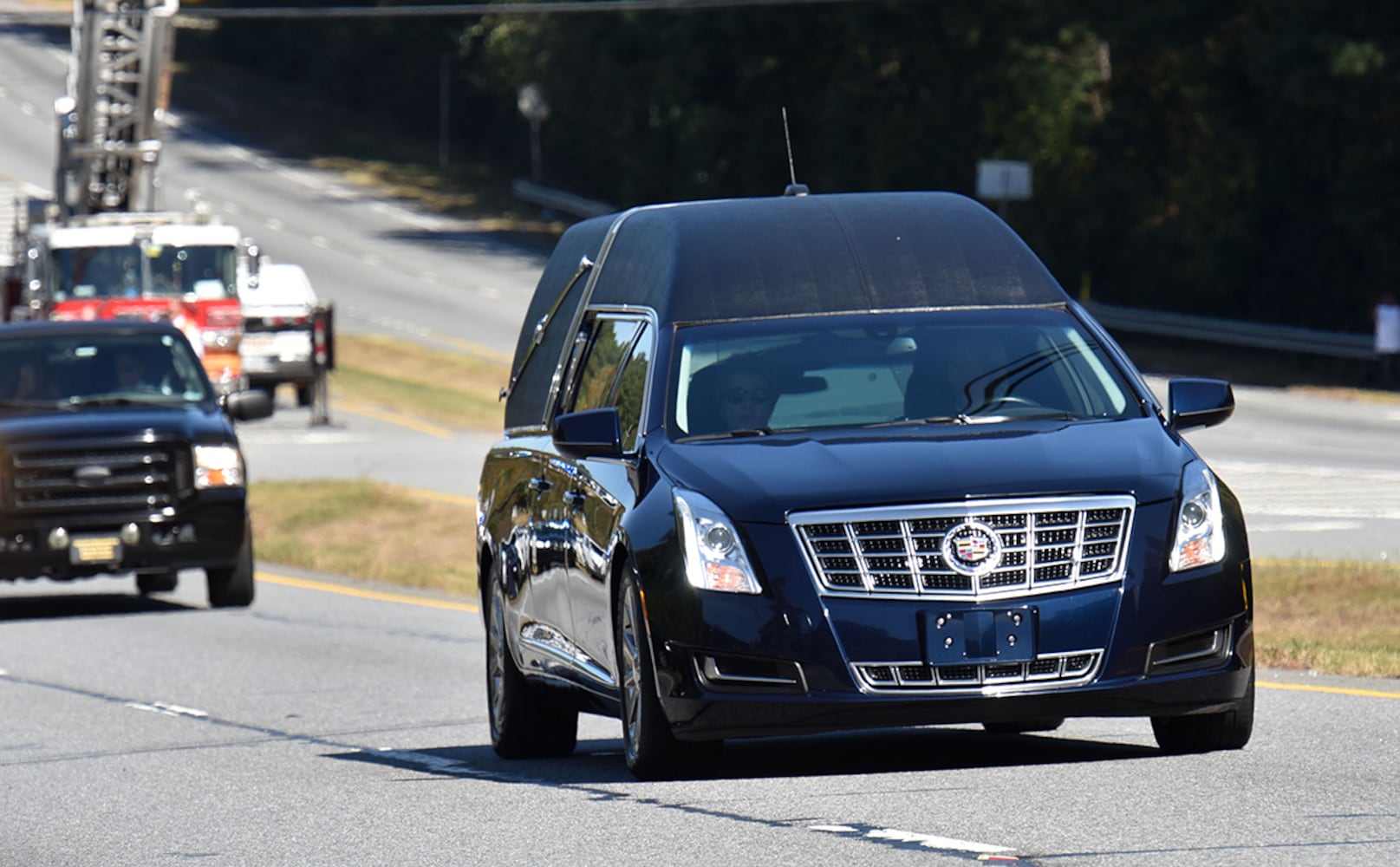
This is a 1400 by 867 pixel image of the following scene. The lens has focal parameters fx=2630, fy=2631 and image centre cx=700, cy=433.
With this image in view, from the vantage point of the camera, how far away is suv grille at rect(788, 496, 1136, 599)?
8.30 meters

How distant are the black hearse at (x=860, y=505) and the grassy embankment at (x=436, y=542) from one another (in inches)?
160

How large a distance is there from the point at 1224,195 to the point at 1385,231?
5580 millimetres

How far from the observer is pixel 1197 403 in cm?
930

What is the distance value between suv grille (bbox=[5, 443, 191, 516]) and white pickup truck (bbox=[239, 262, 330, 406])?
2107 cm

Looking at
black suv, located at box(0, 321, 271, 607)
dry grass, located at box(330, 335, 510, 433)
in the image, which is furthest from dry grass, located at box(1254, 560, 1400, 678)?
dry grass, located at box(330, 335, 510, 433)

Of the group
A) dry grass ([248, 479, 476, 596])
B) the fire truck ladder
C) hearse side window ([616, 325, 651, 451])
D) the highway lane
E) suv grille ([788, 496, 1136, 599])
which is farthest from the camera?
the fire truck ladder

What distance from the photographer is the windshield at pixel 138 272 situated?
34.0 meters

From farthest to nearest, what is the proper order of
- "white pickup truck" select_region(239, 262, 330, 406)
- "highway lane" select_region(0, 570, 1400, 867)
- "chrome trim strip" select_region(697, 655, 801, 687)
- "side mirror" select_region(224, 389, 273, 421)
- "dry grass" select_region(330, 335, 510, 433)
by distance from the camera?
"dry grass" select_region(330, 335, 510, 433) < "white pickup truck" select_region(239, 262, 330, 406) < "side mirror" select_region(224, 389, 273, 421) < "chrome trim strip" select_region(697, 655, 801, 687) < "highway lane" select_region(0, 570, 1400, 867)

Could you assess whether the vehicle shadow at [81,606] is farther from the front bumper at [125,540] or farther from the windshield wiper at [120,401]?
the windshield wiper at [120,401]

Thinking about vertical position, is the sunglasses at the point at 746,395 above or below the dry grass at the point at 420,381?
above

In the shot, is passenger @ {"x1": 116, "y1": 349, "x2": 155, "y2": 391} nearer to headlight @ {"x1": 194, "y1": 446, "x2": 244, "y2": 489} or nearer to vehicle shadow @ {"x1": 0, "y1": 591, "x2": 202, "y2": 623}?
headlight @ {"x1": 194, "y1": 446, "x2": 244, "y2": 489}

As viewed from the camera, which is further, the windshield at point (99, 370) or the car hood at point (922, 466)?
the windshield at point (99, 370)

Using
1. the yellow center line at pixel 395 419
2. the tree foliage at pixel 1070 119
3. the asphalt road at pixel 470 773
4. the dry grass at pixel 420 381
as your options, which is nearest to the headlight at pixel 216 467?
the asphalt road at pixel 470 773

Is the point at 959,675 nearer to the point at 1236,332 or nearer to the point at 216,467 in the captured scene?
the point at 216,467
